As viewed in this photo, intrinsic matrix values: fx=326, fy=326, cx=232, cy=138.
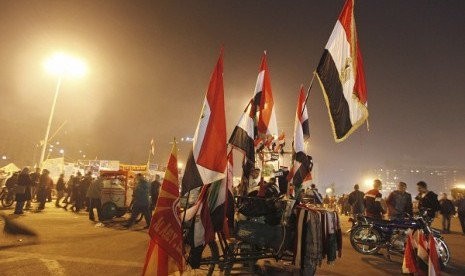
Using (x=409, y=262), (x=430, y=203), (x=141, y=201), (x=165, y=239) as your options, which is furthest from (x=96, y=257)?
(x=430, y=203)

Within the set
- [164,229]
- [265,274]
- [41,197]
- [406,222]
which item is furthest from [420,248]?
[41,197]

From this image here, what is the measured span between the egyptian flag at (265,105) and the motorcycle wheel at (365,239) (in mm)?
3996

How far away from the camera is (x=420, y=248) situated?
6547 millimetres

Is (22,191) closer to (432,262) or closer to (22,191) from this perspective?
(22,191)

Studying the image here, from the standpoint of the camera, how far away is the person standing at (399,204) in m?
9.65

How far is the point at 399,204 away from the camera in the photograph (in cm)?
974

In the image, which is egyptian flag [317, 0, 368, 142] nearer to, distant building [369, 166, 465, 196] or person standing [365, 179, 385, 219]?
person standing [365, 179, 385, 219]

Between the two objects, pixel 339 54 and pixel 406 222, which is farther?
pixel 406 222

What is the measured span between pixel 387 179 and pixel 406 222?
18533 centimetres

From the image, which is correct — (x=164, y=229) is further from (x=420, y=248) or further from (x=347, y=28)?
(x=420, y=248)

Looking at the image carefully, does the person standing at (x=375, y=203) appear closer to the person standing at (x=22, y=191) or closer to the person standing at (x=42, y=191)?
the person standing at (x=22, y=191)

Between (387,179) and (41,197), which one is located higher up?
(387,179)

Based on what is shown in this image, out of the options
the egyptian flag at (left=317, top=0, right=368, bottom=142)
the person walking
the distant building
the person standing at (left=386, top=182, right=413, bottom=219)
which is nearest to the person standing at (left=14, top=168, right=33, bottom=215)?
the person walking

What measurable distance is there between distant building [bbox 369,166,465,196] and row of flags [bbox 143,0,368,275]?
554ft
